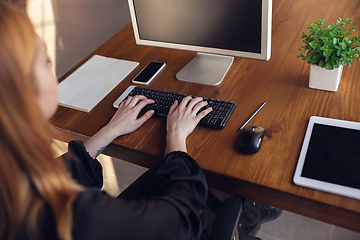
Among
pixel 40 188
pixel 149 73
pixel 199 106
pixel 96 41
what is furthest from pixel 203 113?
pixel 96 41

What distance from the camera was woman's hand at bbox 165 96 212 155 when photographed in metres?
0.89

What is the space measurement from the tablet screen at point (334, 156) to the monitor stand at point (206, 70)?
430mm

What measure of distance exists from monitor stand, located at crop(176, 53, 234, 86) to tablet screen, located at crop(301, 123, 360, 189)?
0.43 meters

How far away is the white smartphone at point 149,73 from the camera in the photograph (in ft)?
3.99

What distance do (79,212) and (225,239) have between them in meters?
0.35

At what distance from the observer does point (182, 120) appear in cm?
96

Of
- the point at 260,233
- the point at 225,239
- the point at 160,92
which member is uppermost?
the point at 160,92

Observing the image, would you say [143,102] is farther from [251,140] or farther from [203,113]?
[251,140]

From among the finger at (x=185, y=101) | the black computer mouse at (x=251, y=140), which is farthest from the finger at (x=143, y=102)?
the black computer mouse at (x=251, y=140)

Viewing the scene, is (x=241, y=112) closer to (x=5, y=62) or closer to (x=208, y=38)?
(x=208, y=38)

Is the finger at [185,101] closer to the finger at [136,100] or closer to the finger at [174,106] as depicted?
the finger at [174,106]

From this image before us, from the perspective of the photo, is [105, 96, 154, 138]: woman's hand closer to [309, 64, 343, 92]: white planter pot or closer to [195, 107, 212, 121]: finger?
[195, 107, 212, 121]: finger

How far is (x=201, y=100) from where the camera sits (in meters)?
1.02

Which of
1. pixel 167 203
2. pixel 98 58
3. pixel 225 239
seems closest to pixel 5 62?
pixel 167 203
